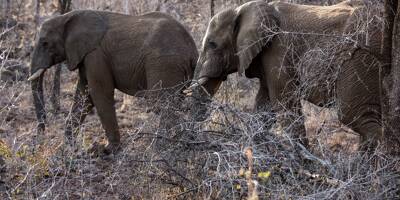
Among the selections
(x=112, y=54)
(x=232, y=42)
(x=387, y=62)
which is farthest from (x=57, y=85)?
(x=387, y=62)

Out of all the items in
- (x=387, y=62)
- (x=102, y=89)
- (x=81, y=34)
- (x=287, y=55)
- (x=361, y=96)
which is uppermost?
(x=387, y=62)

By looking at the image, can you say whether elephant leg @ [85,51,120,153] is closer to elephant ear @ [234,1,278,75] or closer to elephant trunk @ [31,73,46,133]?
elephant trunk @ [31,73,46,133]

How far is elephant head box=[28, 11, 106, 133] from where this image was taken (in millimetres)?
10242

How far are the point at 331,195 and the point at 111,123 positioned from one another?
525 cm

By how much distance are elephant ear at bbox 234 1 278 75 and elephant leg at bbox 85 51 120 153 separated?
2090 mm

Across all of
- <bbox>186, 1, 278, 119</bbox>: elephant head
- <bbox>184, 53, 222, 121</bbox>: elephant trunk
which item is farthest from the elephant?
<bbox>186, 1, 278, 119</bbox>: elephant head

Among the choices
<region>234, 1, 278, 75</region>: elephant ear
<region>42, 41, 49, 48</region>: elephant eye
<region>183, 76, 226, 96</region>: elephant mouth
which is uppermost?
<region>234, 1, 278, 75</region>: elephant ear

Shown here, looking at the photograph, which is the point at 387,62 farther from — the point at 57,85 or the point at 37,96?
the point at 57,85

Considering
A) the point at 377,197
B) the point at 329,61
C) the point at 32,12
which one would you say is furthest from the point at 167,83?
the point at 32,12

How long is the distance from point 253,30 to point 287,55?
56 centimetres

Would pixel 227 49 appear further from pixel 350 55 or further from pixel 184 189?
pixel 184 189

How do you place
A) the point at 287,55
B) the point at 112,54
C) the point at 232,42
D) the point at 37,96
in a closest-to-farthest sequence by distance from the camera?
the point at 287,55, the point at 232,42, the point at 112,54, the point at 37,96

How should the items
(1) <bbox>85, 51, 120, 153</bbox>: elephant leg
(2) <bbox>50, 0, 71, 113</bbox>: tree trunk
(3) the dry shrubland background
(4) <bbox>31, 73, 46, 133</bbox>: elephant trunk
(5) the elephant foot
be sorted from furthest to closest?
(2) <bbox>50, 0, 71, 113</bbox>: tree trunk < (4) <bbox>31, 73, 46, 133</bbox>: elephant trunk < (1) <bbox>85, 51, 120, 153</bbox>: elephant leg < (5) the elephant foot < (3) the dry shrubland background

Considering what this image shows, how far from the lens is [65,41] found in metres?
10.5
